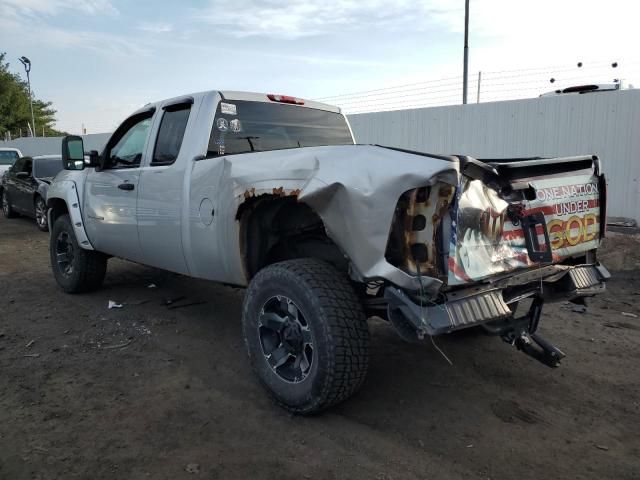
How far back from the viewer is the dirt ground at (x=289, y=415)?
2721 millimetres

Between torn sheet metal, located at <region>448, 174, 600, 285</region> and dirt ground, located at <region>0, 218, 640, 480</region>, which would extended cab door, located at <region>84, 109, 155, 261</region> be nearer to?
dirt ground, located at <region>0, 218, 640, 480</region>

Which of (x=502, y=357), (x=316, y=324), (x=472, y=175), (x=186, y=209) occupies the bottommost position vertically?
Result: (x=502, y=357)

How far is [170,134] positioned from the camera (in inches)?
175

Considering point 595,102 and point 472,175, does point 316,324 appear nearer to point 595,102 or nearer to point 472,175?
point 472,175

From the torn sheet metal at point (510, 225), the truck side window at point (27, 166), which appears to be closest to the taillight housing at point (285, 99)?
the torn sheet metal at point (510, 225)

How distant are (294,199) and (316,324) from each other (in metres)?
0.90

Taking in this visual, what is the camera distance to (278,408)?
130 inches

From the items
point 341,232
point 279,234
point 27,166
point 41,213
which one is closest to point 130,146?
point 279,234

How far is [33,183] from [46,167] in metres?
0.43

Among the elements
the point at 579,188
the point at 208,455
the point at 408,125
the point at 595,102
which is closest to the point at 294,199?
the point at 208,455

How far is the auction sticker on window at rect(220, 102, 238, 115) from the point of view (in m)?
4.12

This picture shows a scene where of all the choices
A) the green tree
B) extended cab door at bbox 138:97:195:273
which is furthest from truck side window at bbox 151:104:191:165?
the green tree

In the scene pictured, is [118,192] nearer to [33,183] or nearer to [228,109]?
[228,109]

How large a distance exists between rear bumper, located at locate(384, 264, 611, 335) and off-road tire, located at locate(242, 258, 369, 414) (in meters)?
0.28
